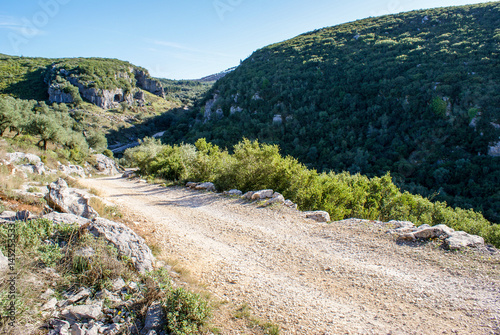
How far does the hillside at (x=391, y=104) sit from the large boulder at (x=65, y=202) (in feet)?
112

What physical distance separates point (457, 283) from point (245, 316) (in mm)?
3881

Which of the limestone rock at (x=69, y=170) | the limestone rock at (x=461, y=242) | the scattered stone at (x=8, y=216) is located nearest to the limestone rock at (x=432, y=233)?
the limestone rock at (x=461, y=242)

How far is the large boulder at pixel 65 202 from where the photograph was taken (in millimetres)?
5477

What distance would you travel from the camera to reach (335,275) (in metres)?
4.84

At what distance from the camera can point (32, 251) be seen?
3594 mm

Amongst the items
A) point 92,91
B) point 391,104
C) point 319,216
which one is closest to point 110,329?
point 319,216

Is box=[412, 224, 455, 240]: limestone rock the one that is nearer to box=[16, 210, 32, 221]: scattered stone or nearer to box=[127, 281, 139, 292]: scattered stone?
box=[127, 281, 139, 292]: scattered stone

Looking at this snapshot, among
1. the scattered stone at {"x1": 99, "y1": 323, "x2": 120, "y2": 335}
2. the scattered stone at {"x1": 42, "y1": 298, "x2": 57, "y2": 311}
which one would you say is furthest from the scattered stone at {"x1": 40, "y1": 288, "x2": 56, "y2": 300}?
the scattered stone at {"x1": 99, "y1": 323, "x2": 120, "y2": 335}

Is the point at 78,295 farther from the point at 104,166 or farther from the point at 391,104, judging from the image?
the point at 391,104

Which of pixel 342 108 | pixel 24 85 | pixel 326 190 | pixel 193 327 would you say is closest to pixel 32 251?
pixel 193 327

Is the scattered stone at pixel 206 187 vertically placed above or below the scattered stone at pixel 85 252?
below

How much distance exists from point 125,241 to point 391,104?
53845 mm

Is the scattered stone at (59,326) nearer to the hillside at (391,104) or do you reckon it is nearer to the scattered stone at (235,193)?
the scattered stone at (235,193)

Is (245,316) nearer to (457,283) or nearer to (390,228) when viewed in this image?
(457,283)
